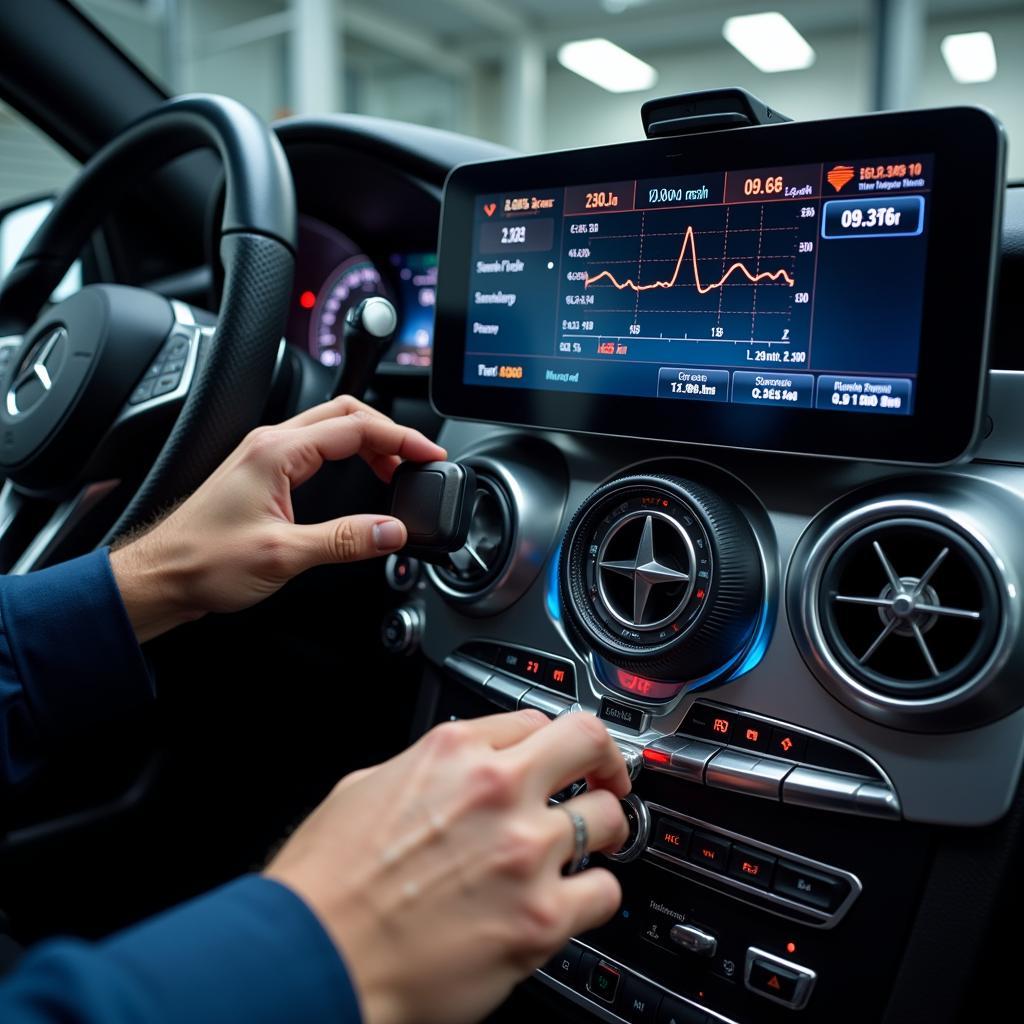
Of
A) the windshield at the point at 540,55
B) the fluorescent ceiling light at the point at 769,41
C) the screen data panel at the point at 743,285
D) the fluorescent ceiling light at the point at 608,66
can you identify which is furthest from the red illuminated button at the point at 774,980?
the fluorescent ceiling light at the point at 608,66

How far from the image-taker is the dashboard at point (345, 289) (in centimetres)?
146

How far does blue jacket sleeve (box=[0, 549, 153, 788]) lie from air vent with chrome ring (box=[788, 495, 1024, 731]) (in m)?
0.56

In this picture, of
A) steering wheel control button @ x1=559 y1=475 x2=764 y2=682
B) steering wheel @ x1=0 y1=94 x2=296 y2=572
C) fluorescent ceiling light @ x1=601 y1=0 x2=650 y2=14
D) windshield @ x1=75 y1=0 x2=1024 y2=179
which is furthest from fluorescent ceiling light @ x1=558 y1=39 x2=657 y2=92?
steering wheel control button @ x1=559 y1=475 x2=764 y2=682

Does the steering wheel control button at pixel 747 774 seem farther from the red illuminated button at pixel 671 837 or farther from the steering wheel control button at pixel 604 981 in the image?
the steering wheel control button at pixel 604 981

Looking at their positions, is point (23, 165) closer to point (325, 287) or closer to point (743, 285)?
point (325, 287)

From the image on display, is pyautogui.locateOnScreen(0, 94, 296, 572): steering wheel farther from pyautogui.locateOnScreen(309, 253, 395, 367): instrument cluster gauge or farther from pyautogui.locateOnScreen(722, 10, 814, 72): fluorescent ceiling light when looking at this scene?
pyautogui.locateOnScreen(722, 10, 814, 72): fluorescent ceiling light

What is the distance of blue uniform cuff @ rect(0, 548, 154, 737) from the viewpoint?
0.82 m

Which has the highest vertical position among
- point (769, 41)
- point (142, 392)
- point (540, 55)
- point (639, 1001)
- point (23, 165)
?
point (540, 55)

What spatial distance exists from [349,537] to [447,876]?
1.27 feet

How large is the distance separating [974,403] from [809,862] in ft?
1.13

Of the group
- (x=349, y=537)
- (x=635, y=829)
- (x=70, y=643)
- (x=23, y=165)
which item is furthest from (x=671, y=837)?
(x=23, y=165)

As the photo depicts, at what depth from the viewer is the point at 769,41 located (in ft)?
25.5

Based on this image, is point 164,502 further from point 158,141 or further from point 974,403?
point 974,403

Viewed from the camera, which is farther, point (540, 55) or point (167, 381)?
point (540, 55)
